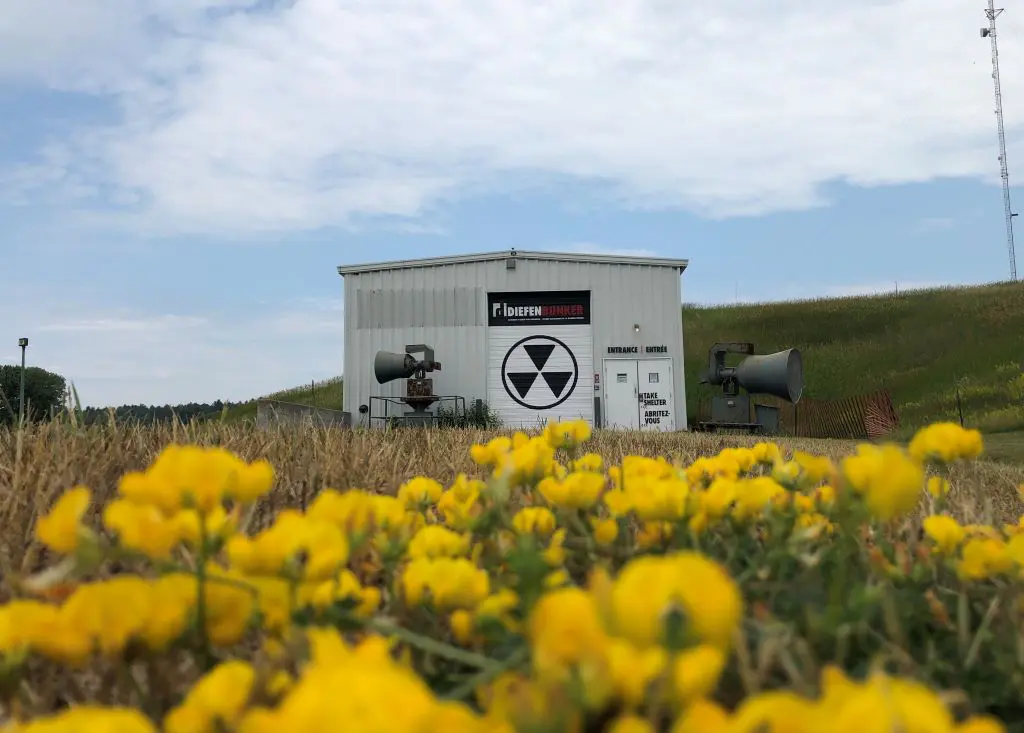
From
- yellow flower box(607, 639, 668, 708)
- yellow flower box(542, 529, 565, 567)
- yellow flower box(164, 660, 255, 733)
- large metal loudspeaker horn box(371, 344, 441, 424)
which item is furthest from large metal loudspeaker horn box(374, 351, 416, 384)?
yellow flower box(607, 639, 668, 708)

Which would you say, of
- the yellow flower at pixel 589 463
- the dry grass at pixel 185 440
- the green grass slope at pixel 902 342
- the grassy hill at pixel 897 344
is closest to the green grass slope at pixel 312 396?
→ the grassy hill at pixel 897 344

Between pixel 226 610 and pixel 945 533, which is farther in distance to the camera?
pixel 945 533

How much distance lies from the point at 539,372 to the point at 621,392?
71.2 inches

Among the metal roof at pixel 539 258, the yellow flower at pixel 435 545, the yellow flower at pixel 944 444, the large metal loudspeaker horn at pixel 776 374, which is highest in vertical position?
the metal roof at pixel 539 258

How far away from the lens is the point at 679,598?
16.6 inches

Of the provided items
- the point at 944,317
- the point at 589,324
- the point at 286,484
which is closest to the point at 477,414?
the point at 589,324

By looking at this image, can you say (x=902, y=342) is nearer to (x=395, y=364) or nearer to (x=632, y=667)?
(x=395, y=364)

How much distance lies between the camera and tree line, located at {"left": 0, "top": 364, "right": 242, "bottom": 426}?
9.71 feet

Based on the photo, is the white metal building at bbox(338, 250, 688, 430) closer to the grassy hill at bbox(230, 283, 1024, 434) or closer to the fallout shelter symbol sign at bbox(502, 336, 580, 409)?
the fallout shelter symbol sign at bbox(502, 336, 580, 409)

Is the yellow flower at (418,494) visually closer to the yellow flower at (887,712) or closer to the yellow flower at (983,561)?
the yellow flower at (983,561)

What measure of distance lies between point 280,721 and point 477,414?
48.1ft

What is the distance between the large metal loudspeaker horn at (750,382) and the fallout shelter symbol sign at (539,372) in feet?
9.46

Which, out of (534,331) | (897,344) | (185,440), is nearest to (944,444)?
(185,440)

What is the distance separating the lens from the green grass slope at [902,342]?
1806 cm
